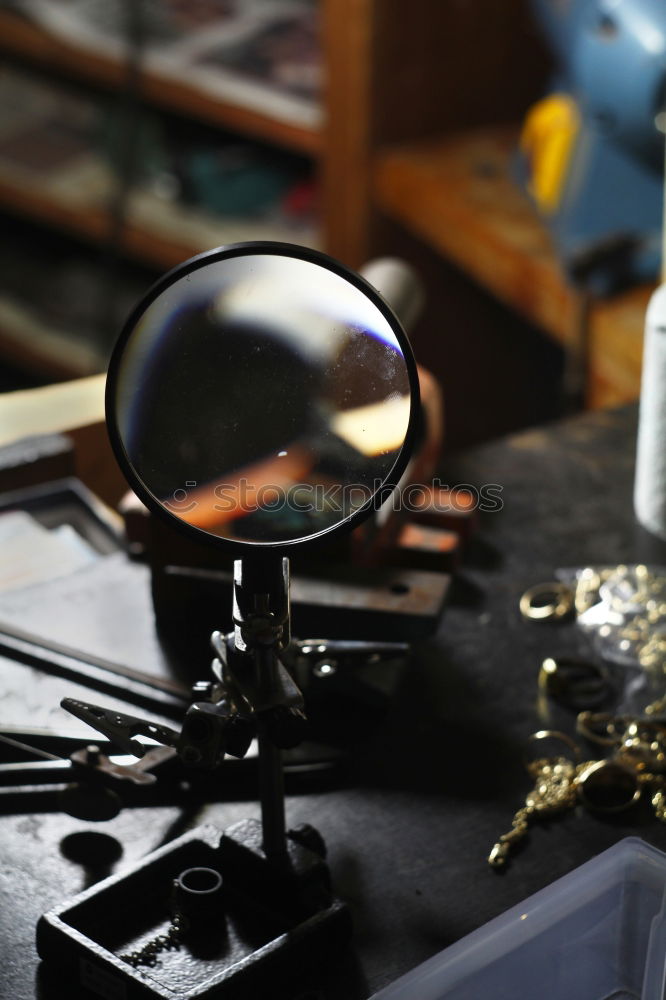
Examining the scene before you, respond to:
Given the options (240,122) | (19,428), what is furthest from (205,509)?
(240,122)

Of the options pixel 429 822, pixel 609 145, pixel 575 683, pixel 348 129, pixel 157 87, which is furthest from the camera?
pixel 157 87

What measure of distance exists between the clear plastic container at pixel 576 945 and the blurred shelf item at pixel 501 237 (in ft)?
3.18

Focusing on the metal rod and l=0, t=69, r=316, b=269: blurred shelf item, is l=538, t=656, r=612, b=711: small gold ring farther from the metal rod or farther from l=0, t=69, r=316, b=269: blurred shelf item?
l=0, t=69, r=316, b=269: blurred shelf item

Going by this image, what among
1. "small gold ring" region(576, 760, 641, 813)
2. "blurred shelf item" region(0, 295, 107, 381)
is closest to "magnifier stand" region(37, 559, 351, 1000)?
"small gold ring" region(576, 760, 641, 813)

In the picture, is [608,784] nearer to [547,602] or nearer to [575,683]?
[575,683]

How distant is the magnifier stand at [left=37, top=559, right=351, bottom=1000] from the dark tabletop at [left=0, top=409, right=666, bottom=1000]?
0.03 m

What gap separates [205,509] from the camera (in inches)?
26.6

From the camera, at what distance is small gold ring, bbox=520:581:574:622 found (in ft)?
3.26

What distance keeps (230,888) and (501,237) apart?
4.19 feet

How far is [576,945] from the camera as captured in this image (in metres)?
0.70

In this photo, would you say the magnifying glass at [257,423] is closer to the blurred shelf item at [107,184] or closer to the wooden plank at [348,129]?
the wooden plank at [348,129]

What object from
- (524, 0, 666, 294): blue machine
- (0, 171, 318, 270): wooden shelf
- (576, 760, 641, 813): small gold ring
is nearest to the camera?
(576, 760, 641, 813): small gold ring

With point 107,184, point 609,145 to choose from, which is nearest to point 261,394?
point 609,145

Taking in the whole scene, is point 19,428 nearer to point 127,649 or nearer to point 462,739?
point 127,649
